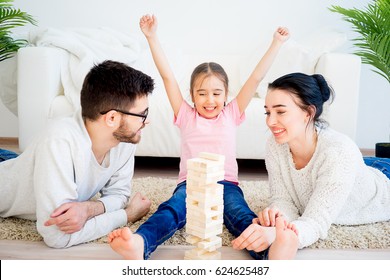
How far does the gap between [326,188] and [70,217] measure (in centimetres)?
71

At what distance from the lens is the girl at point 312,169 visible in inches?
49.3

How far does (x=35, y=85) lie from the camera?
7.13 feet

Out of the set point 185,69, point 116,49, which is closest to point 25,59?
point 116,49

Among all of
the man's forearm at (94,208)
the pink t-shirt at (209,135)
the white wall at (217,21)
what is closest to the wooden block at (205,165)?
the man's forearm at (94,208)

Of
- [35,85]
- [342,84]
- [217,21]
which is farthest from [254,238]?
[217,21]

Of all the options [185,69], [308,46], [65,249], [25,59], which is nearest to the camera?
[65,249]

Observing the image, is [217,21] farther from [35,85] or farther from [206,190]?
[206,190]

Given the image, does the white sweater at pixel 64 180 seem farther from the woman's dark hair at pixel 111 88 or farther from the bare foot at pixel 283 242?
the bare foot at pixel 283 242

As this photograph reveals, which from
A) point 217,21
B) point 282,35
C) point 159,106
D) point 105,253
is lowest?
point 105,253

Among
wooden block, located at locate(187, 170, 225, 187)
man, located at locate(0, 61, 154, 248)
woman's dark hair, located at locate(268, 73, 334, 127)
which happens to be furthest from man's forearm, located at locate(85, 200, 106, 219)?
woman's dark hair, located at locate(268, 73, 334, 127)

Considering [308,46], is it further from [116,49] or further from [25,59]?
[25,59]
